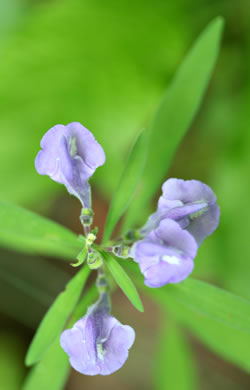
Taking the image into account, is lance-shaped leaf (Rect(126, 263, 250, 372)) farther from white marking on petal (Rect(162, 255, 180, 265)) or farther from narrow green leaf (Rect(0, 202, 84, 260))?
white marking on petal (Rect(162, 255, 180, 265))

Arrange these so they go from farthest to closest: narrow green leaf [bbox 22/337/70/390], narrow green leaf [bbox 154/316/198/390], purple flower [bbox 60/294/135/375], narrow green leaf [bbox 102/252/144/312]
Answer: narrow green leaf [bbox 154/316/198/390]
narrow green leaf [bbox 22/337/70/390]
narrow green leaf [bbox 102/252/144/312]
purple flower [bbox 60/294/135/375]

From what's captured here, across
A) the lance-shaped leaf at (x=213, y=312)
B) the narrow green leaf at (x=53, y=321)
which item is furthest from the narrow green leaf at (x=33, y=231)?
the lance-shaped leaf at (x=213, y=312)

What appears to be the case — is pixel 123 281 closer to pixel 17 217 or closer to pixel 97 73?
pixel 17 217

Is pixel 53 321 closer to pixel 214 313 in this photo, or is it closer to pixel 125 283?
pixel 125 283

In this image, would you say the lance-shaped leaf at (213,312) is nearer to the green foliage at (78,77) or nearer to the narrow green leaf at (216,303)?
the narrow green leaf at (216,303)

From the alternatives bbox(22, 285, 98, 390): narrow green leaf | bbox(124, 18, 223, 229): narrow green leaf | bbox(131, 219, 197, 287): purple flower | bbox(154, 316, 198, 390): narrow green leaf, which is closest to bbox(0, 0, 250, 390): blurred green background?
bbox(154, 316, 198, 390): narrow green leaf

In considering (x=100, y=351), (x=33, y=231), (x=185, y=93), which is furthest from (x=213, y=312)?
(x=185, y=93)
